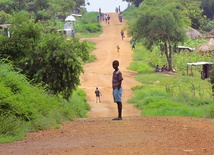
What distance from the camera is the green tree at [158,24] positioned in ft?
132

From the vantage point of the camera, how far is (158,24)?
4031 centimetres

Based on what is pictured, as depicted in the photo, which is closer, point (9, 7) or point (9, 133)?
point (9, 133)

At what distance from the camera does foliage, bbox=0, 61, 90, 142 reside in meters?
12.3

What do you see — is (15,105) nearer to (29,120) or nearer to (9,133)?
(29,120)

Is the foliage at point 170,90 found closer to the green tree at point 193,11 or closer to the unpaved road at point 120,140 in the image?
the unpaved road at point 120,140

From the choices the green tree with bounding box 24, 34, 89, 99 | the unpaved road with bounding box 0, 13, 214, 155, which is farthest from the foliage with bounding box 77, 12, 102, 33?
the unpaved road with bounding box 0, 13, 214, 155

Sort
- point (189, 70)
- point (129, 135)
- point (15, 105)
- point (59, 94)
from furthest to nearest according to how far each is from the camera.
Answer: point (189, 70) < point (59, 94) < point (15, 105) < point (129, 135)

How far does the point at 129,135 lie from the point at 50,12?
166ft

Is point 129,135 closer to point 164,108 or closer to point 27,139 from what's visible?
point 27,139

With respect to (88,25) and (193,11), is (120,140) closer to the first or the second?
(193,11)

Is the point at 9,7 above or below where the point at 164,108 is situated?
above

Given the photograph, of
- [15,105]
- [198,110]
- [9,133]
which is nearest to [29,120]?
[15,105]

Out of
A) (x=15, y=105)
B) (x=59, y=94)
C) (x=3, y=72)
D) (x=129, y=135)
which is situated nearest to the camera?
(x=129, y=135)

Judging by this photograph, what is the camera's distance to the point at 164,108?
23.2 meters
